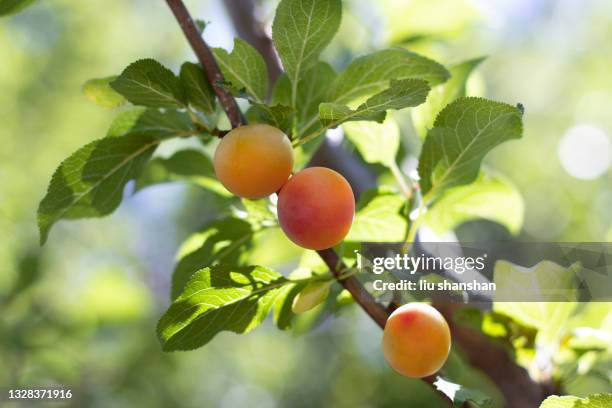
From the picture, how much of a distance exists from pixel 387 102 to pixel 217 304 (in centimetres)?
30

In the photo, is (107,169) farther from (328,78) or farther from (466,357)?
(466,357)

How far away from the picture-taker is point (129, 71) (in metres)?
0.65

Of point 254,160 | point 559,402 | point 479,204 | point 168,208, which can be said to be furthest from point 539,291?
point 168,208

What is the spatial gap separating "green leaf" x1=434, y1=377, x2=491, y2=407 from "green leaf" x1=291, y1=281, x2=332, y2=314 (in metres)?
0.17

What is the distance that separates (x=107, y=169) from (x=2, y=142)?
3.59 m

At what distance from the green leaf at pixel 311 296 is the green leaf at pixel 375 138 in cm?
29

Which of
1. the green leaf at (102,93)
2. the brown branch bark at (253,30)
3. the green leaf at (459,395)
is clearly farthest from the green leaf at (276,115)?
the brown branch bark at (253,30)

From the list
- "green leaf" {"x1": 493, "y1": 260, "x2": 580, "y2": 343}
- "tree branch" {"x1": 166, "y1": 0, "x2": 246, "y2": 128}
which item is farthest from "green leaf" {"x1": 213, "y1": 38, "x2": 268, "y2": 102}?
"green leaf" {"x1": 493, "y1": 260, "x2": 580, "y2": 343}

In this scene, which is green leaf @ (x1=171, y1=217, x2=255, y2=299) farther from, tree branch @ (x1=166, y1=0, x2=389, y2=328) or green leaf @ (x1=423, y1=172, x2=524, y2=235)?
green leaf @ (x1=423, y1=172, x2=524, y2=235)

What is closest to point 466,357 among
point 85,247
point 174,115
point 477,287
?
point 477,287

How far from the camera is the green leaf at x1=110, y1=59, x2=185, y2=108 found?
658 millimetres

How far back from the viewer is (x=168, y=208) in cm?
446

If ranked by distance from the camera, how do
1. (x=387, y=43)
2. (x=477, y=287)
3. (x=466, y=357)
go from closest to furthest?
(x=477, y=287), (x=466, y=357), (x=387, y=43)

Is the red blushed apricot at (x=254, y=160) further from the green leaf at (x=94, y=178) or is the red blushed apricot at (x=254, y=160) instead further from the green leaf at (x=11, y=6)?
the green leaf at (x=11, y=6)
